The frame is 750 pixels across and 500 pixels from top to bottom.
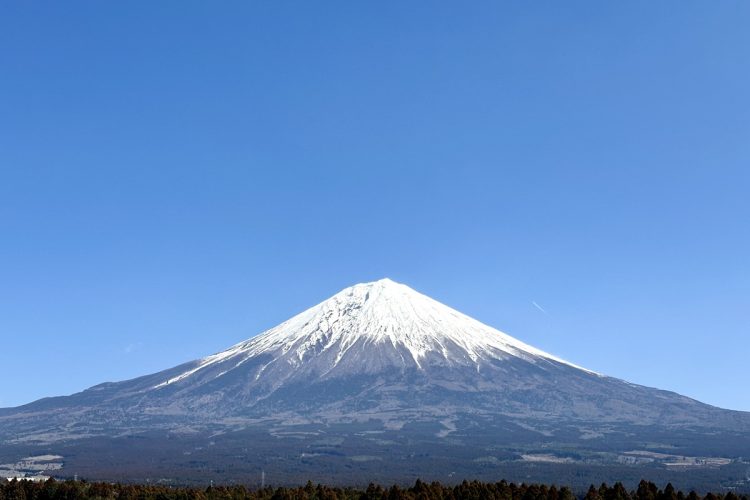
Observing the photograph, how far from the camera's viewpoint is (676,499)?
108562 millimetres

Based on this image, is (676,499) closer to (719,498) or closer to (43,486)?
(719,498)

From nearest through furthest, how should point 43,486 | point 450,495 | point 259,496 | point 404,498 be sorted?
point 404,498 → point 450,495 → point 259,496 → point 43,486

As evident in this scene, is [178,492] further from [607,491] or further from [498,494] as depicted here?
[607,491]

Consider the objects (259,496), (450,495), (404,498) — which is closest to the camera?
(404,498)

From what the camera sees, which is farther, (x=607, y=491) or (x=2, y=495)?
(x=2, y=495)

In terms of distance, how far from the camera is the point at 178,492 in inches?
5059

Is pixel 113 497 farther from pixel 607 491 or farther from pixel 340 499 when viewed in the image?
pixel 607 491

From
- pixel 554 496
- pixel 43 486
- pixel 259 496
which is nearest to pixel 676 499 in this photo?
pixel 554 496

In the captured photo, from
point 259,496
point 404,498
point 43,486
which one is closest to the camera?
point 404,498

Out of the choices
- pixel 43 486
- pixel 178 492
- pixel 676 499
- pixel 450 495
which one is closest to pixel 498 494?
pixel 450 495

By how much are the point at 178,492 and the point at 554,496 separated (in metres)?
50.5

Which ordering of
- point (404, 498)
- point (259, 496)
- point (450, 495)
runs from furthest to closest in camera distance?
point (259, 496) < point (450, 495) < point (404, 498)

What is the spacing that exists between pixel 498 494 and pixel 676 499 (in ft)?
66.2

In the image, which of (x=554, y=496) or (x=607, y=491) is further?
(x=607, y=491)
